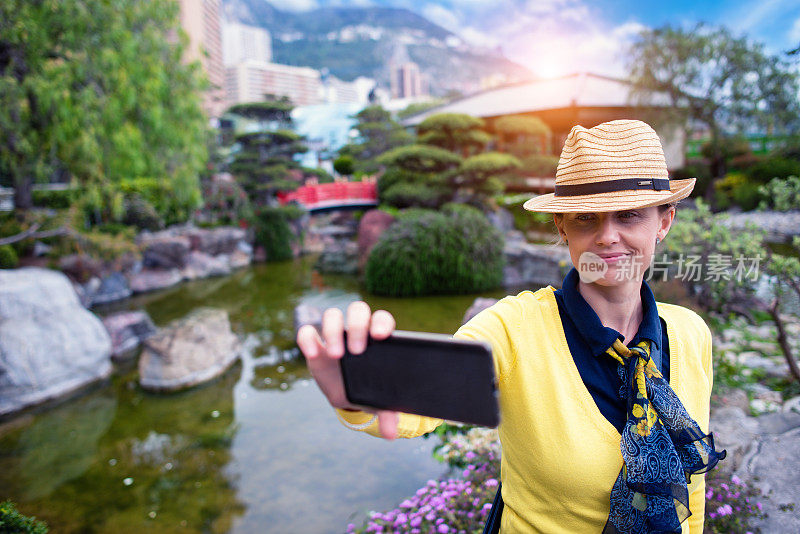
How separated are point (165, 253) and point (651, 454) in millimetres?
12483

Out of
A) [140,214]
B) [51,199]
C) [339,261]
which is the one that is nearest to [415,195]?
[339,261]

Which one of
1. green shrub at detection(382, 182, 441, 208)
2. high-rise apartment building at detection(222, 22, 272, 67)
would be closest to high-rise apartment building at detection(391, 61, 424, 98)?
high-rise apartment building at detection(222, 22, 272, 67)

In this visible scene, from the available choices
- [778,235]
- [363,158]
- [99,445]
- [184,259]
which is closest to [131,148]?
[99,445]

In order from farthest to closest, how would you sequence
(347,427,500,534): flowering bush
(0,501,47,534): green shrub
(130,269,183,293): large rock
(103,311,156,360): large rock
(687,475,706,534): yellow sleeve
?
(130,269,183,293): large rock → (103,311,156,360): large rock → (347,427,500,534): flowering bush → (0,501,47,534): green shrub → (687,475,706,534): yellow sleeve

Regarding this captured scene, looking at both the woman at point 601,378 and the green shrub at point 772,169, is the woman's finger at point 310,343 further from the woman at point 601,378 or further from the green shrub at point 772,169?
the green shrub at point 772,169

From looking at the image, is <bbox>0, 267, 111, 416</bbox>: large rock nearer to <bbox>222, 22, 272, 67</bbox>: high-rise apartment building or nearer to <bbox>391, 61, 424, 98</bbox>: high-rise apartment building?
<bbox>391, 61, 424, 98</bbox>: high-rise apartment building

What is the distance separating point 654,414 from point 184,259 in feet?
41.5

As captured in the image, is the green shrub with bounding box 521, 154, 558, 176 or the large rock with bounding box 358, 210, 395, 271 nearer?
the large rock with bounding box 358, 210, 395, 271

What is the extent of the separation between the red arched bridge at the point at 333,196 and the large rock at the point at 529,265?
25.1ft

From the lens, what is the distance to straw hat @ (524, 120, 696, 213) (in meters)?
0.98

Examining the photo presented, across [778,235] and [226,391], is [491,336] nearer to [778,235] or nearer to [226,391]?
[226,391]

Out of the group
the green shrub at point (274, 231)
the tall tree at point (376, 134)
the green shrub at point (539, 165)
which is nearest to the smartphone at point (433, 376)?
the green shrub at point (539, 165)

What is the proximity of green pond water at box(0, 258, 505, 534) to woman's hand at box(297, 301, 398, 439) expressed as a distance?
329cm

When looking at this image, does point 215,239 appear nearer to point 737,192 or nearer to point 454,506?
point 454,506
